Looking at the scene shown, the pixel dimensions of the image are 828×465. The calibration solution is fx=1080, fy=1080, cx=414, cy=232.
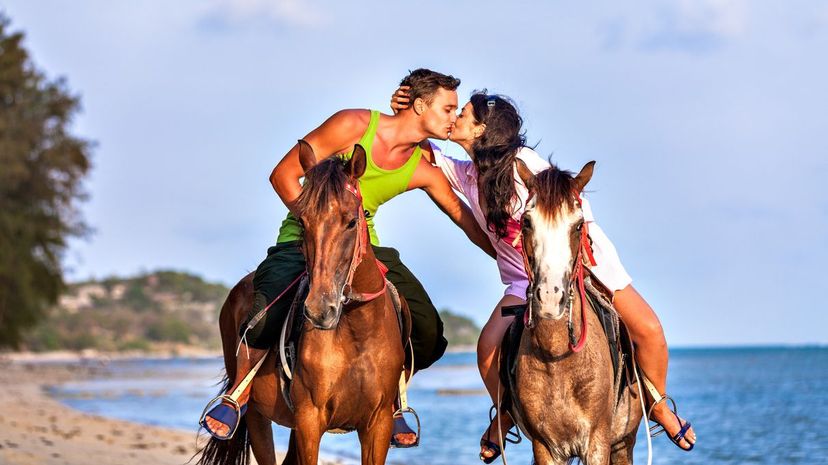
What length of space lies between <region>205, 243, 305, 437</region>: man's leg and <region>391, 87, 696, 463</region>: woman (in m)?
1.19

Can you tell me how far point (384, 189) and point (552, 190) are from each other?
5.13 ft

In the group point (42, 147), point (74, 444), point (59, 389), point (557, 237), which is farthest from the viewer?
point (59, 389)

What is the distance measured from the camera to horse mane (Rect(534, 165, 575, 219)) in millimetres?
5277

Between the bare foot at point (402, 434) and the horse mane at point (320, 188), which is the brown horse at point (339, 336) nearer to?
the horse mane at point (320, 188)

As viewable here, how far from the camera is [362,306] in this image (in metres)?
5.88

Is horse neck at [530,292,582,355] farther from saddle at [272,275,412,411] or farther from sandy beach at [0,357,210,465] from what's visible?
sandy beach at [0,357,210,465]

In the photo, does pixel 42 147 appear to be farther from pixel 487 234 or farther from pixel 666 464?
pixel 487 234

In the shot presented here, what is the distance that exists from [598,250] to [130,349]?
122488 millimetres

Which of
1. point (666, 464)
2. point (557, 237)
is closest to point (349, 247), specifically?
point (557, 237)

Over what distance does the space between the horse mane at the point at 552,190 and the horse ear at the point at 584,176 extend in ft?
0.17

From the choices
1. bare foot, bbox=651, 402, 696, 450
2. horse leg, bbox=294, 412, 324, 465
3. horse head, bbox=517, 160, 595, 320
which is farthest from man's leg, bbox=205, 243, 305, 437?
bare foot, bbox=651, 402, 696, 450

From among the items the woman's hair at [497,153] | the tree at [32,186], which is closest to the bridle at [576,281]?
the woman's hair at [497,153]

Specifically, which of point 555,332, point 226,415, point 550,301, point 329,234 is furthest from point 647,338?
point 226,415

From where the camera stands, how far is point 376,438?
240 inches
